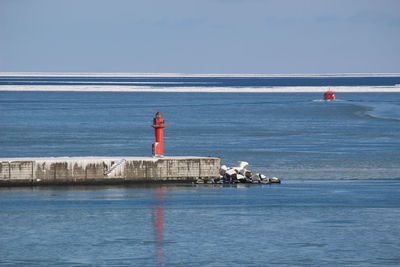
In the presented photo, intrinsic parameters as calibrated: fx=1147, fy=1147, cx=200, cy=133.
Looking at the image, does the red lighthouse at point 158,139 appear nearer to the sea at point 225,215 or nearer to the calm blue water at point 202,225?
the sea at point 225,215

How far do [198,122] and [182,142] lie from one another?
14808mm

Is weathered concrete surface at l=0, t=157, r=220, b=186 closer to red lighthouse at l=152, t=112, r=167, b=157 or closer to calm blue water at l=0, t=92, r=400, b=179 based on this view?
red lighthouse at l=152, t=112, r=167, b=157

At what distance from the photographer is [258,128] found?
146 feet

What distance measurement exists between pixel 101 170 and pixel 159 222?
4538mm

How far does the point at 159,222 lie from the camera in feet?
54.9

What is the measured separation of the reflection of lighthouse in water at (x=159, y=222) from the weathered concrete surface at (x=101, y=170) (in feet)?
2.29

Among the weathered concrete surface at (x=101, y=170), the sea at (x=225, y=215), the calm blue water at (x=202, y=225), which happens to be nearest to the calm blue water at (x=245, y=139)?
the sea at (x=225, y=215)

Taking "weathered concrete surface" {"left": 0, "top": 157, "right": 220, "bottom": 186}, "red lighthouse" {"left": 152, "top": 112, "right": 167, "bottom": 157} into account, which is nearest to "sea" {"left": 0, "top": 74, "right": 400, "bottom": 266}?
"weathered concrete surface" {"left": 0, "top": 157, "right": 220, "bottom": 186}

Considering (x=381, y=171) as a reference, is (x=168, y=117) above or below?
above

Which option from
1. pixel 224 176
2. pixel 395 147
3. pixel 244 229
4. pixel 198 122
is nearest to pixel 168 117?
pixel 198 122

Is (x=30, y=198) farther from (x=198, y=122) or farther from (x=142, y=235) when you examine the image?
(x=198, y=122)

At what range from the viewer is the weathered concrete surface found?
817 inches

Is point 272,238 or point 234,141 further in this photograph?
point 234,141

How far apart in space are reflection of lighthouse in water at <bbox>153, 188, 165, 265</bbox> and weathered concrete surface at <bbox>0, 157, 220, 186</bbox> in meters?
0.70
